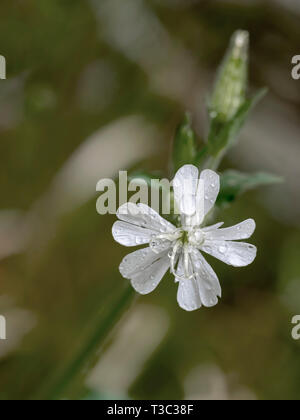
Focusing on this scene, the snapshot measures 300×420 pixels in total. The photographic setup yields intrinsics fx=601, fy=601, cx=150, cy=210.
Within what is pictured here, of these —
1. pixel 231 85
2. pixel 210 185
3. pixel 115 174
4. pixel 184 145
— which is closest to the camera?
pixel 210 185

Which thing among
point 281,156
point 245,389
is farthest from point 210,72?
point 245,389

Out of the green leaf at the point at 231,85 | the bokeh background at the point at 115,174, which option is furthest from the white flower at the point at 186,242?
the bokeh background at the point at 115,174

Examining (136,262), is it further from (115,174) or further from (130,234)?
(115,174)

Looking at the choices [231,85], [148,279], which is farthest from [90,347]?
[231,85]

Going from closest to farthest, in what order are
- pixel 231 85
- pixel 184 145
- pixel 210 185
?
pixel 210 185, pixel 184 145, pixel 231 85

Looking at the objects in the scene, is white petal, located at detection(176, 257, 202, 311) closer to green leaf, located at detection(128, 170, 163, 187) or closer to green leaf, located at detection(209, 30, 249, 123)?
green leaf, located at detection(128, 170, 163, 187)

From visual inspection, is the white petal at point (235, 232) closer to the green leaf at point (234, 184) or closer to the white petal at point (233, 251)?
the white petal at point (233, 251)
